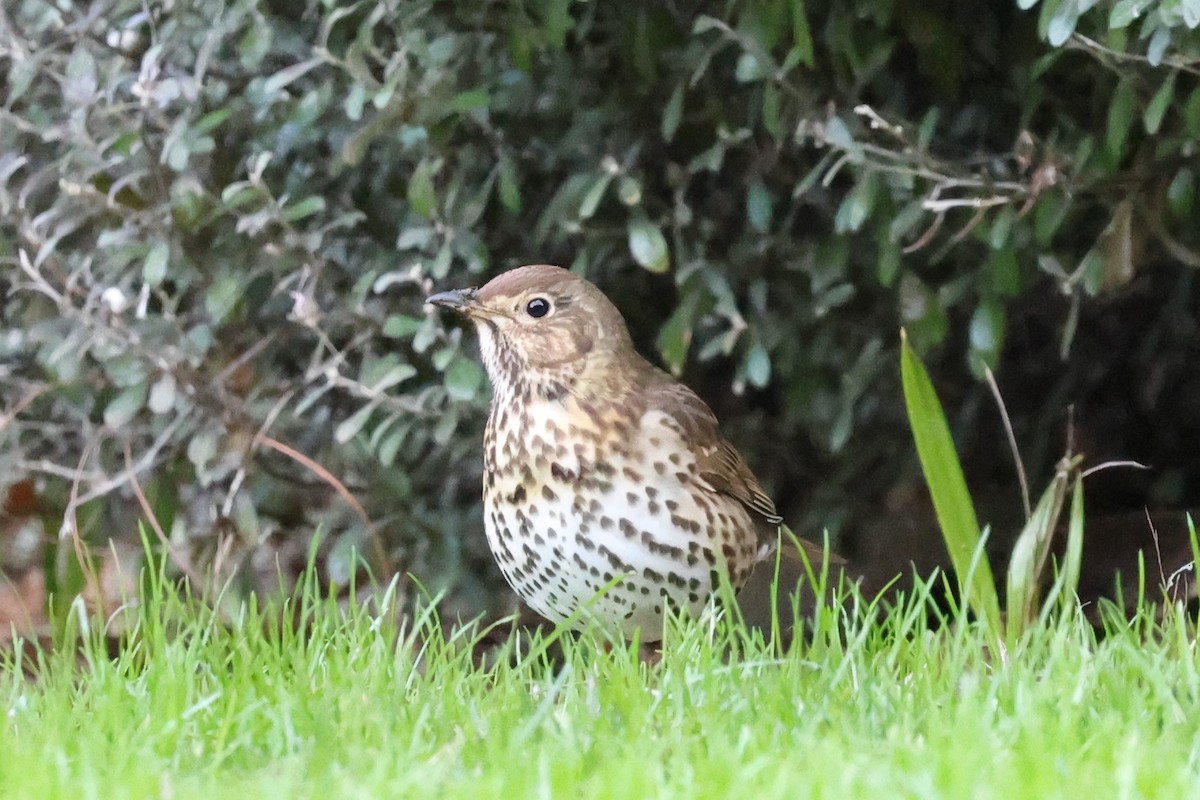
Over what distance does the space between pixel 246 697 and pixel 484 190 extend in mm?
1342

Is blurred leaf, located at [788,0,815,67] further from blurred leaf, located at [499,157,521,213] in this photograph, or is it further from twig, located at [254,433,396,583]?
twig, located at [254,433,396,583]

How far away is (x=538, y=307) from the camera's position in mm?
3188

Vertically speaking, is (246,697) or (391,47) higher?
(391,47)

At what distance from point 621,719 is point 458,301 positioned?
1074mm

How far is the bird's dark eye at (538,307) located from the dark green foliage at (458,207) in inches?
8.9

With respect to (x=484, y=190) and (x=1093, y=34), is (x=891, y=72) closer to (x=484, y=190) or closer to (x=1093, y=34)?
(x=1093, y=34)

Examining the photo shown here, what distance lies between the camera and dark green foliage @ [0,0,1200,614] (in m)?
3.21

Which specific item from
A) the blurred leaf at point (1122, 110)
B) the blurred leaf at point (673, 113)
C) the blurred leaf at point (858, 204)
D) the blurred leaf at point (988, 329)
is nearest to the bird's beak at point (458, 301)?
the blurred leaf at point (673, 113)

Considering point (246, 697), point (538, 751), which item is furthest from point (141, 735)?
point (538, 751)

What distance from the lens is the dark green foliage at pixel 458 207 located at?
3.21 m

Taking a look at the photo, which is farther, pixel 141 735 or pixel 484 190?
pixel 484 190

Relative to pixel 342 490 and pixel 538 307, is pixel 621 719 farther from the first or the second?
pixel 342 490

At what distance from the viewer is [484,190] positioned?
337 cm

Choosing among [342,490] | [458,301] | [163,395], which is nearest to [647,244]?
[458,301]
